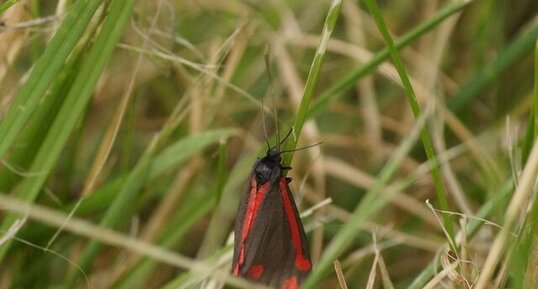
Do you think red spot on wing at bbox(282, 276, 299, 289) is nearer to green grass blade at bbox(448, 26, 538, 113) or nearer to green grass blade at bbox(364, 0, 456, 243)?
green grass blade at bbox(364, 0, 456, 243)

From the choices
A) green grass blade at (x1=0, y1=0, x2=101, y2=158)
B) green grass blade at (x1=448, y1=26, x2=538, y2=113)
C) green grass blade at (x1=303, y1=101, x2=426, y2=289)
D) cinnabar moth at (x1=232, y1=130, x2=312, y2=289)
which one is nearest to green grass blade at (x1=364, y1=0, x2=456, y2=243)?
green grass blade at (x1=303, y1=101, x2=426, y2=289)

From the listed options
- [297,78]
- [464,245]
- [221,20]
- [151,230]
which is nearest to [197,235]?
[151,230]

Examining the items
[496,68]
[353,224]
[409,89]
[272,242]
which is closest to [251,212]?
[272,242]

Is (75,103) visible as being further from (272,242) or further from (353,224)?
(353,224)

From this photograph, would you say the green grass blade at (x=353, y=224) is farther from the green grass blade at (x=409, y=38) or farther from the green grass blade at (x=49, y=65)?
the green grass blade at (x=49, y=65)

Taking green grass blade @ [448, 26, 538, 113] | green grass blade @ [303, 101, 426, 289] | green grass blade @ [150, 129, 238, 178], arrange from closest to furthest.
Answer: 1. green grass blade @ [303, 101, 426, 289]
2. green grass blade @ [150, 129, 238, 178]
3. green grass blade @ [448, 26, 538, 113]

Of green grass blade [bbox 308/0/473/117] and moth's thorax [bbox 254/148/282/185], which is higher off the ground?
green grass blade [bbox 308/0/473/117]
